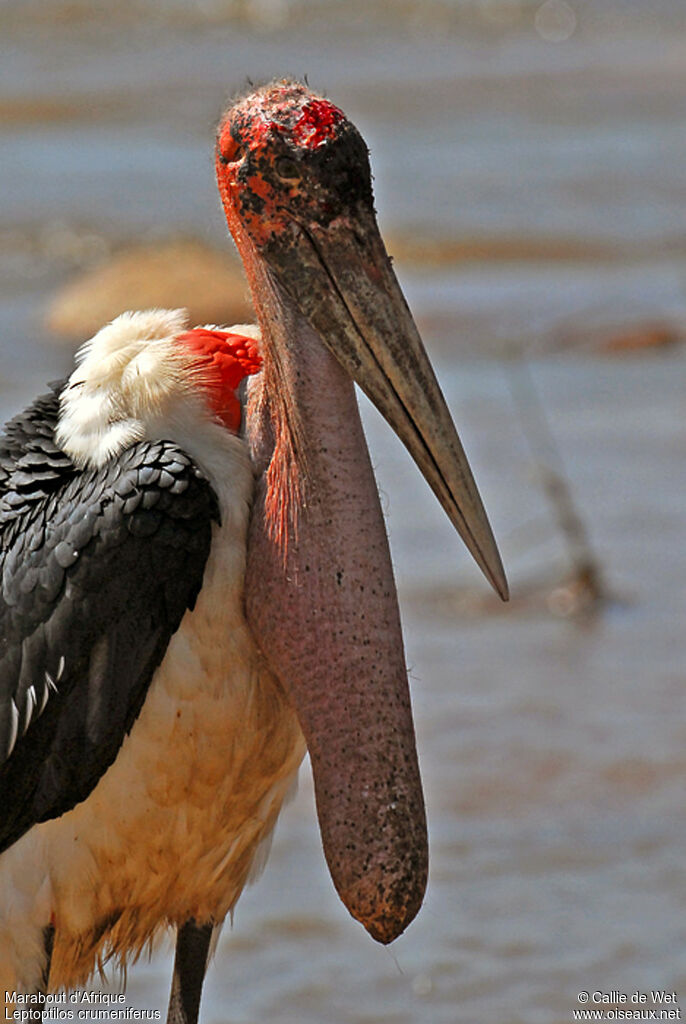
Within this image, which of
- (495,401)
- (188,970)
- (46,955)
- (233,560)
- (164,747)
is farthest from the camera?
(495,401)

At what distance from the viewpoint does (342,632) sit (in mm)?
3816

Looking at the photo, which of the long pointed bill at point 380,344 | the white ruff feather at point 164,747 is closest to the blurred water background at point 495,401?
the long pointed bill at point 380,344

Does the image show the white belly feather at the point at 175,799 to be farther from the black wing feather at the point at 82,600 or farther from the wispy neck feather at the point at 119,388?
the wispy neck feather at the point at 119,388

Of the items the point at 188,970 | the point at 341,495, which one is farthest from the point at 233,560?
the point at 188,970

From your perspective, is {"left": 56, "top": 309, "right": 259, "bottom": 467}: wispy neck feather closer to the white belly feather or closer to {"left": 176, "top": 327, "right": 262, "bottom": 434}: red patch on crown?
{"left": 176, "top": 327, "right": 262, "bottom": 434}: red patch on crown

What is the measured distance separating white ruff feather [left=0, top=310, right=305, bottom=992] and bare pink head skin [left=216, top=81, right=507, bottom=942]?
5.5 inches

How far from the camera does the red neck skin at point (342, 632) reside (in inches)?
150

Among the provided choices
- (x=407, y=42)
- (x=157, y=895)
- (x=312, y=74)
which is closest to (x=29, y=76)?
(x=312, y=74)

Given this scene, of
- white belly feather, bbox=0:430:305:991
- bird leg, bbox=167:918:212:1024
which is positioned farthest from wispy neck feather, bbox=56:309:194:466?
bird leg, bbox=167:918:212:1024

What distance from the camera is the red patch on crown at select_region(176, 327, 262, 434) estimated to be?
406 centimetres

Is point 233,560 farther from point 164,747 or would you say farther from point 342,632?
point 164,747

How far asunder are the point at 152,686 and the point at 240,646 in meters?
0.20

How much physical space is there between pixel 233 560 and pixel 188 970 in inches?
49.5

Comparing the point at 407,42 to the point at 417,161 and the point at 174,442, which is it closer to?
the point at 417,161
